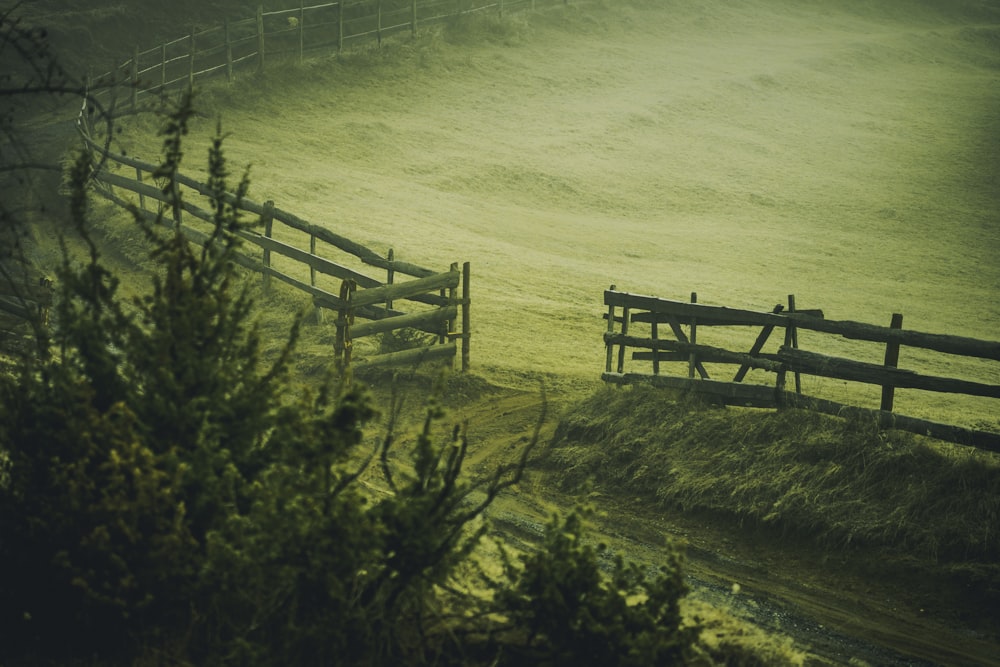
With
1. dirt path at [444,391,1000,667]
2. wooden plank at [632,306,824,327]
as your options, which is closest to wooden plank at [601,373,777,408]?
wooden plank at [632,306,824,327]

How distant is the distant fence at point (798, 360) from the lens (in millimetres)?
10352

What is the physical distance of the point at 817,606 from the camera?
904cm

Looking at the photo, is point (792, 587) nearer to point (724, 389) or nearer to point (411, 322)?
point (724, 389)

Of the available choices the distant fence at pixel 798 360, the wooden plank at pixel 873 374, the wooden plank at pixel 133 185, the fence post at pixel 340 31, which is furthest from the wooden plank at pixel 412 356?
the fence post at pixel 340 31

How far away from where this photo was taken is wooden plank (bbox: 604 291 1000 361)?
10.4m

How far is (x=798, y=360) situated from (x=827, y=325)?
0.49m

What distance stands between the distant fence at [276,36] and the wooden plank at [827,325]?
19.7 meters

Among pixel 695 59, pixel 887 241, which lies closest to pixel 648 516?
pixel 887 241

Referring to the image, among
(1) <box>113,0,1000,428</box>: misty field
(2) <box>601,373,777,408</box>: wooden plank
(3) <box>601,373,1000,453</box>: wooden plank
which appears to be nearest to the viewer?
(3) <box>601,373,1000,453</box>: wooden plank

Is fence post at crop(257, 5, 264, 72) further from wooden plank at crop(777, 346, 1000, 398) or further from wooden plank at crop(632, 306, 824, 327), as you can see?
wooden plank at crop(777, 346, 1000, 398)

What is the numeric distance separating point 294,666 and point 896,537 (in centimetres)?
637

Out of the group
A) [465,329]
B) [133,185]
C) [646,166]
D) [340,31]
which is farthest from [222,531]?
[340,31]

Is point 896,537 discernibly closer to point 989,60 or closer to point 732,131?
point 732,131

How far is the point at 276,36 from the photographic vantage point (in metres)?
34.6
